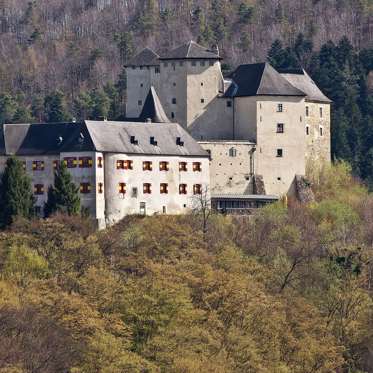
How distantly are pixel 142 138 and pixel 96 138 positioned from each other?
3.64 metres

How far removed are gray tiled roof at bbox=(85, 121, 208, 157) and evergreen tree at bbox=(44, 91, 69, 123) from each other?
3179 cm

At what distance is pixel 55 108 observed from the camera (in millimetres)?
156250

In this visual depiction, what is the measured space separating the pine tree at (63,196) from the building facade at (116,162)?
1.66 m

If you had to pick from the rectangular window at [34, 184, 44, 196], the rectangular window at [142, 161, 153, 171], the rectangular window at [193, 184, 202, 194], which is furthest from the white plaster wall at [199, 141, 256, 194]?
the rectangular window at [34, 184, 44, 196]

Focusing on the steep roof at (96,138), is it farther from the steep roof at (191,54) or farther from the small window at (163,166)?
the steep roof at (191,54)

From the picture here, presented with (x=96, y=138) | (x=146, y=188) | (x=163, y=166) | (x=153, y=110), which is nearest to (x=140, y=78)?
(x=153, y=110)

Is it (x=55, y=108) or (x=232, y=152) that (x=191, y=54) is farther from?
(x=55, y=108)

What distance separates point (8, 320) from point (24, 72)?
98.5m

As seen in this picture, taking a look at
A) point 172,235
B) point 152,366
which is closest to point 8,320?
point 152,366

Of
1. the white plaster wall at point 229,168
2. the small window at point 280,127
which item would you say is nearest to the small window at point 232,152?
the white plaster wall at point 229,168

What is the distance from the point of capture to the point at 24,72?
187 meters

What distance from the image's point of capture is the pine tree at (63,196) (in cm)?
11281

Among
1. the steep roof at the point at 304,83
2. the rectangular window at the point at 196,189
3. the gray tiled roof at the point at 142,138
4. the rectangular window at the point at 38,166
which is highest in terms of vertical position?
the steep roof at the point at 304,83

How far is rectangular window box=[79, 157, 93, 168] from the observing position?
116 metres
